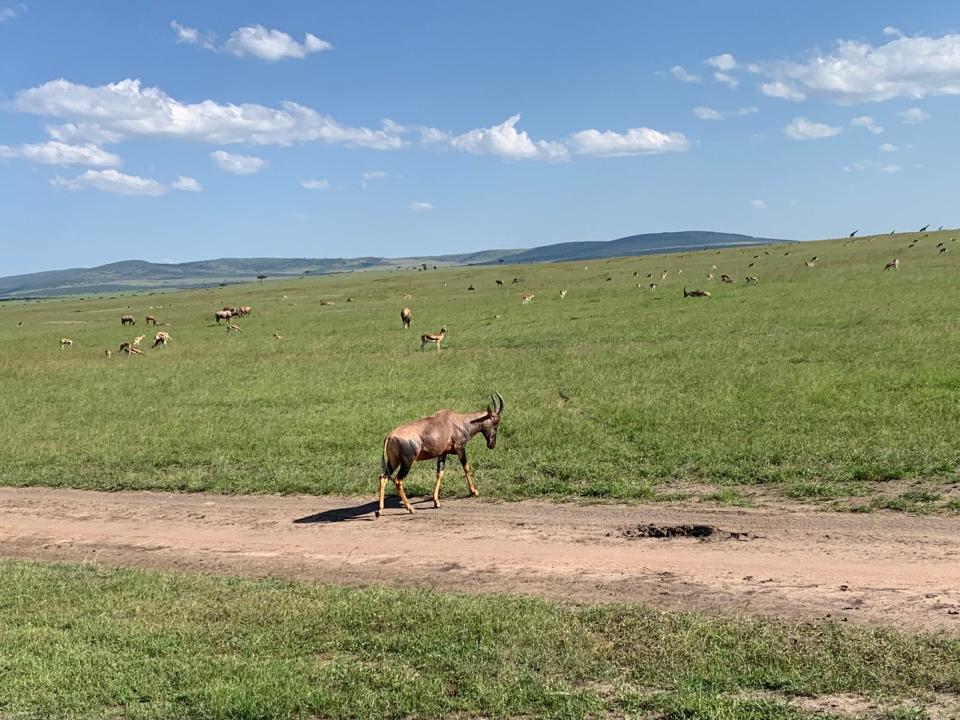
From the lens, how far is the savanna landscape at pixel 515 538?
8.52m

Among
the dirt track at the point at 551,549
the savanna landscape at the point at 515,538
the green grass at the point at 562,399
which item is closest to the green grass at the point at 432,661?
the savanna landscape at the point at 515,538

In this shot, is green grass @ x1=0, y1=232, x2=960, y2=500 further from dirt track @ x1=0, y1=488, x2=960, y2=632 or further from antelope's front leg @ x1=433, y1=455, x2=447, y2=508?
dirt track @ x1=0, y1=488, x2=960, y2=632

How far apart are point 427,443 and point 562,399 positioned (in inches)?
367

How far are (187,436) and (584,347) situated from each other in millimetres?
17355

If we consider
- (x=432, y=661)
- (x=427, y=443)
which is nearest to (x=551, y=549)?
(x=427, y=443)

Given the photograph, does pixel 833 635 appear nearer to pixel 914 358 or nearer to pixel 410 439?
pixel 410 439

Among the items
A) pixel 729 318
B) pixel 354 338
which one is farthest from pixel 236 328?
pixel 729 318

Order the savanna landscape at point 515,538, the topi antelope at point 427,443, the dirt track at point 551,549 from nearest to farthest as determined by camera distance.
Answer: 1. the savanna landscape at point 515,538
2. the dirt track at point 551,549
3. the topi antelope at point 427,443

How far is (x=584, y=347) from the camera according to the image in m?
35.0

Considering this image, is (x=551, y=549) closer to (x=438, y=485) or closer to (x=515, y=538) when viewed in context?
(x=515, y=538)

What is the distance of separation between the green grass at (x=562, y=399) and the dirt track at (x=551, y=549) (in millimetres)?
1458

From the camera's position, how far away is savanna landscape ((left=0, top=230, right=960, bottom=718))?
8516 millimetres

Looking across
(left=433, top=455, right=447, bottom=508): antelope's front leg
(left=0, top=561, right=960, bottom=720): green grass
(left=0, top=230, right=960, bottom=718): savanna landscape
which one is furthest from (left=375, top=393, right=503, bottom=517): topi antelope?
(left=0, top=561, right=960, bottom=720): green grass

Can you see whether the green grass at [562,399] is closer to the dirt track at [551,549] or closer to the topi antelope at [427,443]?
the topi antelope at [427,443]
